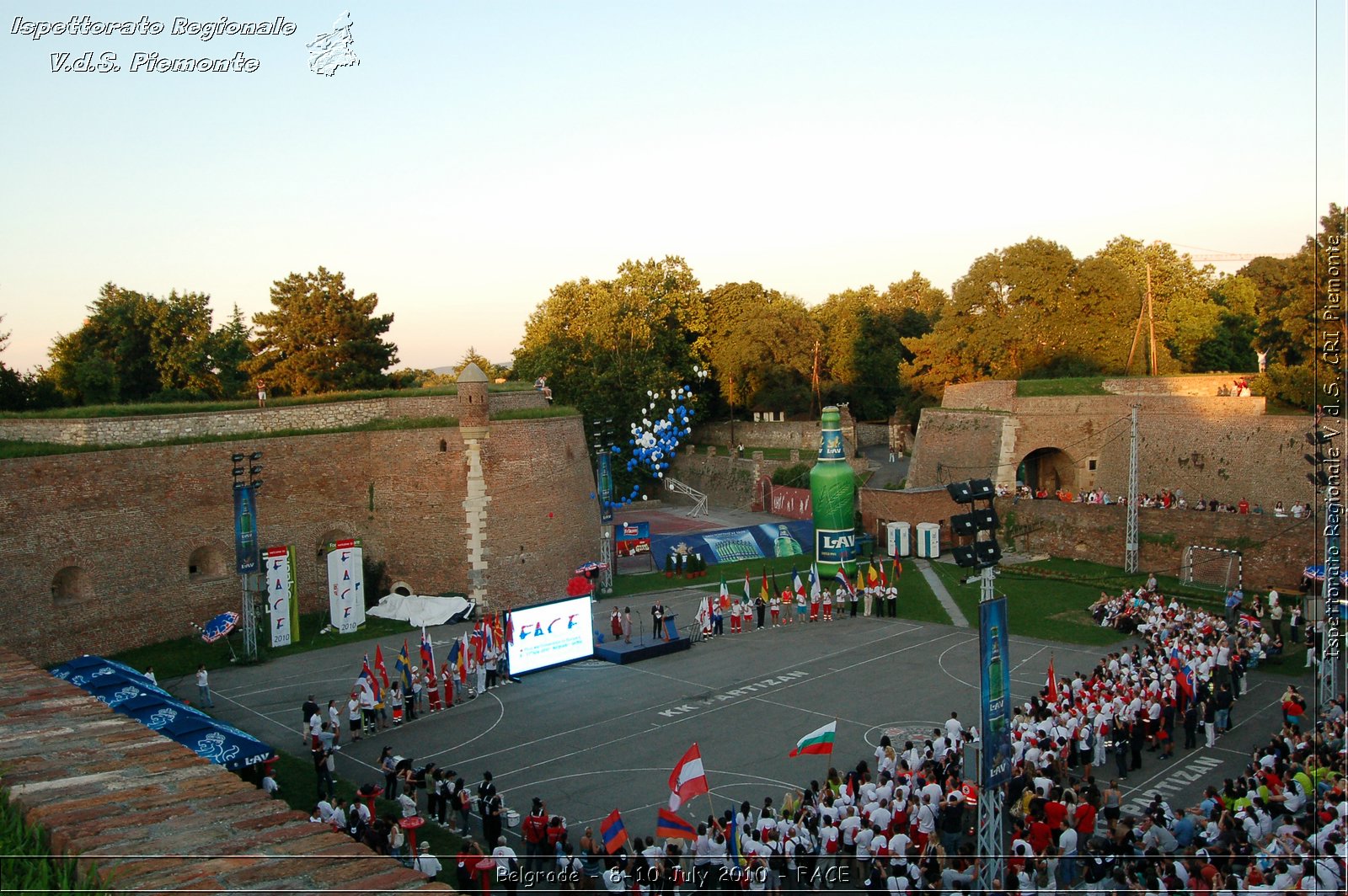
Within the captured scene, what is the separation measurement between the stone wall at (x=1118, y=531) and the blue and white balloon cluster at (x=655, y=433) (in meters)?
10.8


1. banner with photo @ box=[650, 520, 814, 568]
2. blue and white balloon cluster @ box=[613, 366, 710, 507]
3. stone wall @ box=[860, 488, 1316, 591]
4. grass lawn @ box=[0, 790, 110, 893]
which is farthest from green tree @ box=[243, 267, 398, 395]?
grass lawn @ box=[0, 790, 110, 893]

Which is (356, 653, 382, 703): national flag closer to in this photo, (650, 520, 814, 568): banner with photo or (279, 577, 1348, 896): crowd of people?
(279, 577, 1348, 896): crowd of people

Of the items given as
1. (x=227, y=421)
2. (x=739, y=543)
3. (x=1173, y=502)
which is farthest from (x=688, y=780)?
(x=1173, y=502)

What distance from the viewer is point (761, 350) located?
203 ft

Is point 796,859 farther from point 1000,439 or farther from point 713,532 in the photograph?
point 1000,439

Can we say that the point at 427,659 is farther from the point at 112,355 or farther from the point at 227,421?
the point at 112,355

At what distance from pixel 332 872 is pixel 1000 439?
4109 cm

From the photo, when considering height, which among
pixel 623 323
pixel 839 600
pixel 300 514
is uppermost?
pixel 623 323

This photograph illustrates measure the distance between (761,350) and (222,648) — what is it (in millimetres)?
40949

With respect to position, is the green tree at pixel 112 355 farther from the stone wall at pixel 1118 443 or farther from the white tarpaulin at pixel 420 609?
the stone wall at pixel 1118 443

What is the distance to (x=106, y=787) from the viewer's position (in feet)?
23.0

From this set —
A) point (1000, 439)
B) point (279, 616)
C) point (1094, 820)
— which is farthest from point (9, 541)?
point (1000, 439)

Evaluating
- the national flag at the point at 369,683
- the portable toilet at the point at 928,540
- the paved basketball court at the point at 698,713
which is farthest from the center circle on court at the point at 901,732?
the portable toilet at the point at 928,540

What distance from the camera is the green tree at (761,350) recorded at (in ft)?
203
